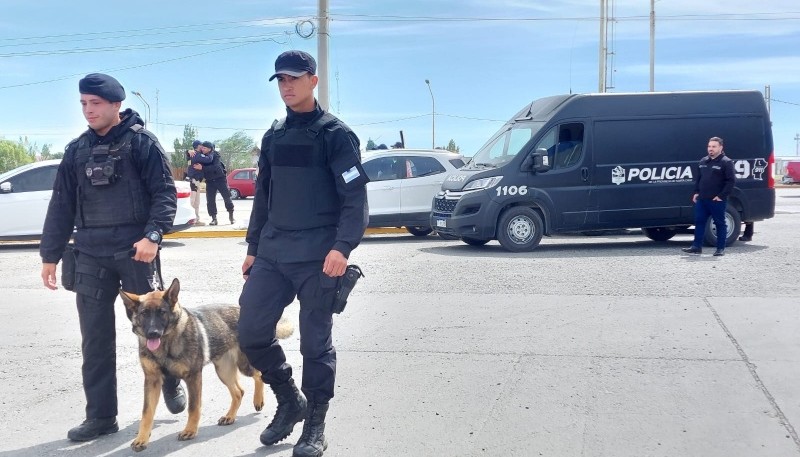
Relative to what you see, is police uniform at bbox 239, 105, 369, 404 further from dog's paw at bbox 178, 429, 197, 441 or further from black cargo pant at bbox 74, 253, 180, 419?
black cargo pant at bbox 74, 253, 180, 419

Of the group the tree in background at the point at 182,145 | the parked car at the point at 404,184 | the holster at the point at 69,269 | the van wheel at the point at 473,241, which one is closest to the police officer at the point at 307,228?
the holster at the point at 69,269

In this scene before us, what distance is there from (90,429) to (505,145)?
10038 millimetres

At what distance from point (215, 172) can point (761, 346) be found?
13.0 metres

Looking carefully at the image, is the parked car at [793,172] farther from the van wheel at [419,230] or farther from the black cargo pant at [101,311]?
the black cargo pant at [101,311]

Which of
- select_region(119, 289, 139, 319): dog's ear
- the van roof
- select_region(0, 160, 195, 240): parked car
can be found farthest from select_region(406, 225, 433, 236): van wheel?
select_region(119, 289, 139, 319): dog's ear

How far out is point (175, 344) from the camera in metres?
4.51

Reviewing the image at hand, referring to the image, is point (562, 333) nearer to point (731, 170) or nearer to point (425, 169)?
point (731, 170)

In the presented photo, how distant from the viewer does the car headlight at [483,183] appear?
13.2m

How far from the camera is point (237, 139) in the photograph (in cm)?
8781

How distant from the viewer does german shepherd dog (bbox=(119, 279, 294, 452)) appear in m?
4.41

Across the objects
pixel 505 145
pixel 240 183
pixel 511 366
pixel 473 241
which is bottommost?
pixel 511 366

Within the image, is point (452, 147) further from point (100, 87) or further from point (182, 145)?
point (100, 87)

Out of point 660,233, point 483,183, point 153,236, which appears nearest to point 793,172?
point 660,233

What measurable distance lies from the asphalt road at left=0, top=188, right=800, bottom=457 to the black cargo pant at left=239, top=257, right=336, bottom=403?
488mm
